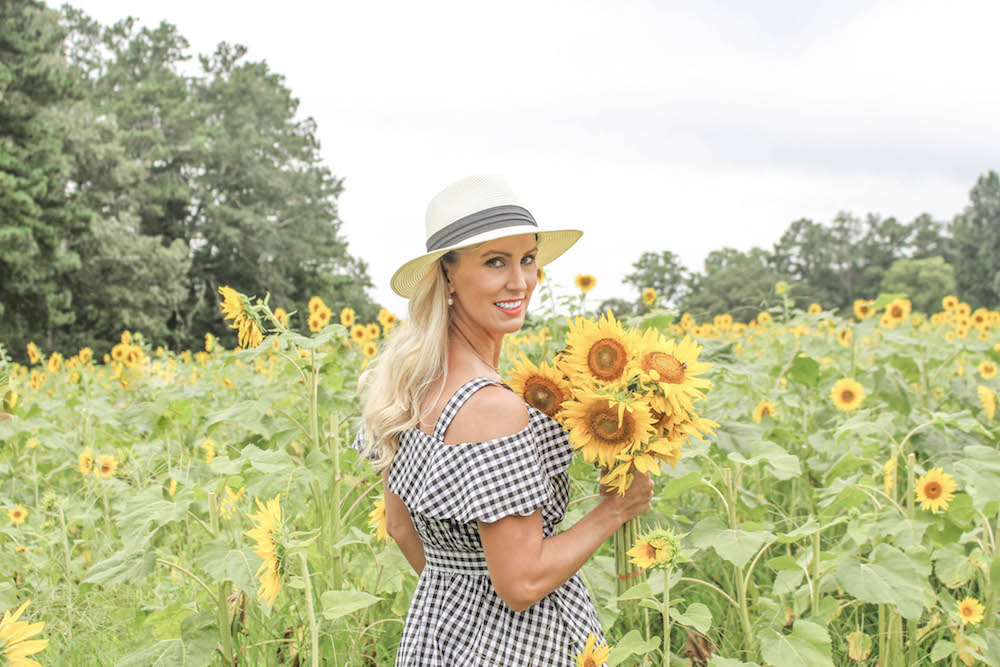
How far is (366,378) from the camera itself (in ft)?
7.57

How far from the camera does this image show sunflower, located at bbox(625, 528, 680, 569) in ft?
5.29

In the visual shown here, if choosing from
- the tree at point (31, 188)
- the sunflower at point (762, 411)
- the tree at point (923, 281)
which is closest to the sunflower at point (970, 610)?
the sunflower at point (762, 411)

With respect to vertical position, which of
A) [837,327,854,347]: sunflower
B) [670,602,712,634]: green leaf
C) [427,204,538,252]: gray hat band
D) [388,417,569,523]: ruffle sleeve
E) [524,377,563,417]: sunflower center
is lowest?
[670,602,712,634]: green leaf

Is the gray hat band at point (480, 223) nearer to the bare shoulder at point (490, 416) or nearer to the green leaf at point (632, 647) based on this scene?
the bare shoulder at point (490, 416)

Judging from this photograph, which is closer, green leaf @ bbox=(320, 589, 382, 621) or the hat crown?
green leaf @ bbox=(320, 589, 382, 621)

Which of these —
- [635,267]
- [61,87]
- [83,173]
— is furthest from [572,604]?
→ [635,267]

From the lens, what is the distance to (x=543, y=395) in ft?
5.97

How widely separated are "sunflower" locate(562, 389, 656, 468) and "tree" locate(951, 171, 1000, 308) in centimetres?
6184

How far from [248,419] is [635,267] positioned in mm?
51701

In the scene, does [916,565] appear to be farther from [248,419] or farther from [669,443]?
[248,419]

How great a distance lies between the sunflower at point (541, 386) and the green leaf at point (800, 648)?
2.31 feet

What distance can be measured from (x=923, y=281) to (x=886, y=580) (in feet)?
226

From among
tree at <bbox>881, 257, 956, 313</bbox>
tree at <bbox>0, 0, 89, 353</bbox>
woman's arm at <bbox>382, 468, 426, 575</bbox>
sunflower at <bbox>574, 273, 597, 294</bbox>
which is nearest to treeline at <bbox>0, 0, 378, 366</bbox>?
tree at <bbox>0, 0, 89, 353</bbox>

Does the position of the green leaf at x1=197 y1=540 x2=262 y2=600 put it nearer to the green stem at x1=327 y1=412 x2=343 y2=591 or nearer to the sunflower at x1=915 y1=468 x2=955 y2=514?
the green stem at x1=327 y1=412 x2=343 y2=591
